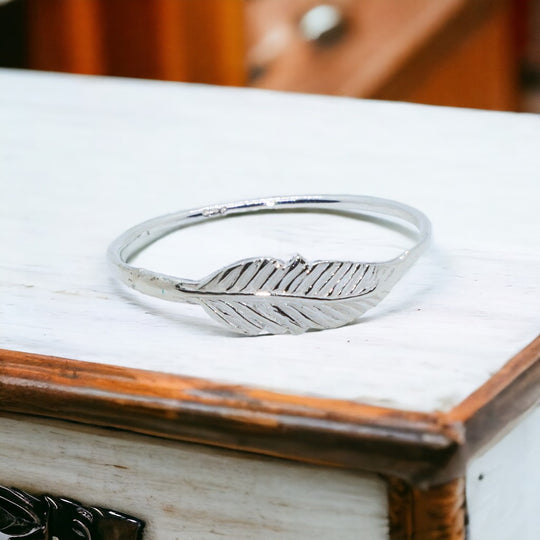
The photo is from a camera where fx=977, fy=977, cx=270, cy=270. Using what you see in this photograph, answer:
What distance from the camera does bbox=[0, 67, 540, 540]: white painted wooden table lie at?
1.43 feet

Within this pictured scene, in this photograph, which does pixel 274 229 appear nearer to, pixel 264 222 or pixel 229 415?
pixel 264 222

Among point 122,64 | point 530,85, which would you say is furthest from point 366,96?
point 530,85

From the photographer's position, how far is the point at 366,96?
166 centimetres

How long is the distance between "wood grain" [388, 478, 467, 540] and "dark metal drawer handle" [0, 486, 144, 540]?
124 mm

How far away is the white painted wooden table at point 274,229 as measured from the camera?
17.1 inches

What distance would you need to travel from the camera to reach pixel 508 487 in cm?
44

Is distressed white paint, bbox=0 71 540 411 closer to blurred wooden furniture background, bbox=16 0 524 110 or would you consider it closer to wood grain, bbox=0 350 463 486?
wood grain, bbox=0 350 463 486

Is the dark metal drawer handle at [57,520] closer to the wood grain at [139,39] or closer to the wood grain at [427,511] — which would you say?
the wood grain at [427,511]

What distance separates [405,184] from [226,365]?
Answer: 11.1 inches

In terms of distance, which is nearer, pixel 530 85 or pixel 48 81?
pixel 48 81

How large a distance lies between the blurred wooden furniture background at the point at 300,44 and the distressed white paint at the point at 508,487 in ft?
3.66

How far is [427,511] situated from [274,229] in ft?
0.87

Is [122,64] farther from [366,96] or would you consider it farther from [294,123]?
[294,123]

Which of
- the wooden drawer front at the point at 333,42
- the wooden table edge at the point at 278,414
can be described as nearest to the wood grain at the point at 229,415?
the wooden table edge at the point at 278,414
